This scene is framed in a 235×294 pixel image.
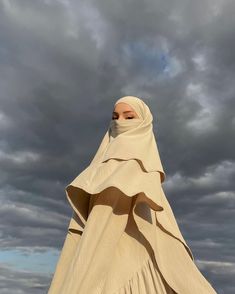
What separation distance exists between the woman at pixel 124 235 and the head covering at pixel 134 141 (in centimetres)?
2

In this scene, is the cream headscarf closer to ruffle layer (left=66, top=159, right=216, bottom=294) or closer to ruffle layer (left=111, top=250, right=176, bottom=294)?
ruffle layer (left=66, top=159, right=216, bottom=294)

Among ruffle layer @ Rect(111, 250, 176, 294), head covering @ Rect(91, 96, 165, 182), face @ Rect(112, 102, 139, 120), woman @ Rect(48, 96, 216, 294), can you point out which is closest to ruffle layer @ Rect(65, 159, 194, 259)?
woman @ Rect(48, 96, 216, 294)

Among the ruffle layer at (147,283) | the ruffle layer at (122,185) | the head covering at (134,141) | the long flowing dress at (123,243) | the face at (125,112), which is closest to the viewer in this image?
the long flowing dress at (123,243)

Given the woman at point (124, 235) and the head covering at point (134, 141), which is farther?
the head covering at point (134, 141)

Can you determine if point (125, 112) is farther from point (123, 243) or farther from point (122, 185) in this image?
point (123, 243)

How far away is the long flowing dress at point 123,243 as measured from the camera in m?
7.27

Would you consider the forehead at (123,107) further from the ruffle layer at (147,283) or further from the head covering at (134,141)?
the ruffle layer at (147,283)

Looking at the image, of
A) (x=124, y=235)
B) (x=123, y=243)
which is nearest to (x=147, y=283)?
(x=123, y=243)

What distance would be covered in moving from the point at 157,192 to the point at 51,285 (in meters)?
2.19

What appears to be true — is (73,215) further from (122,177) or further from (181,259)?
(181,259)

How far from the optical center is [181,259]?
778 cm

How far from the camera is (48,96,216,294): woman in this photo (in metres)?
7.30

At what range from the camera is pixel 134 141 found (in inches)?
325

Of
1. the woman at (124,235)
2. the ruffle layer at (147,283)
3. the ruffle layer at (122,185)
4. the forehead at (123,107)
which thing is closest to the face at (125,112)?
the forehead at (123,107)
